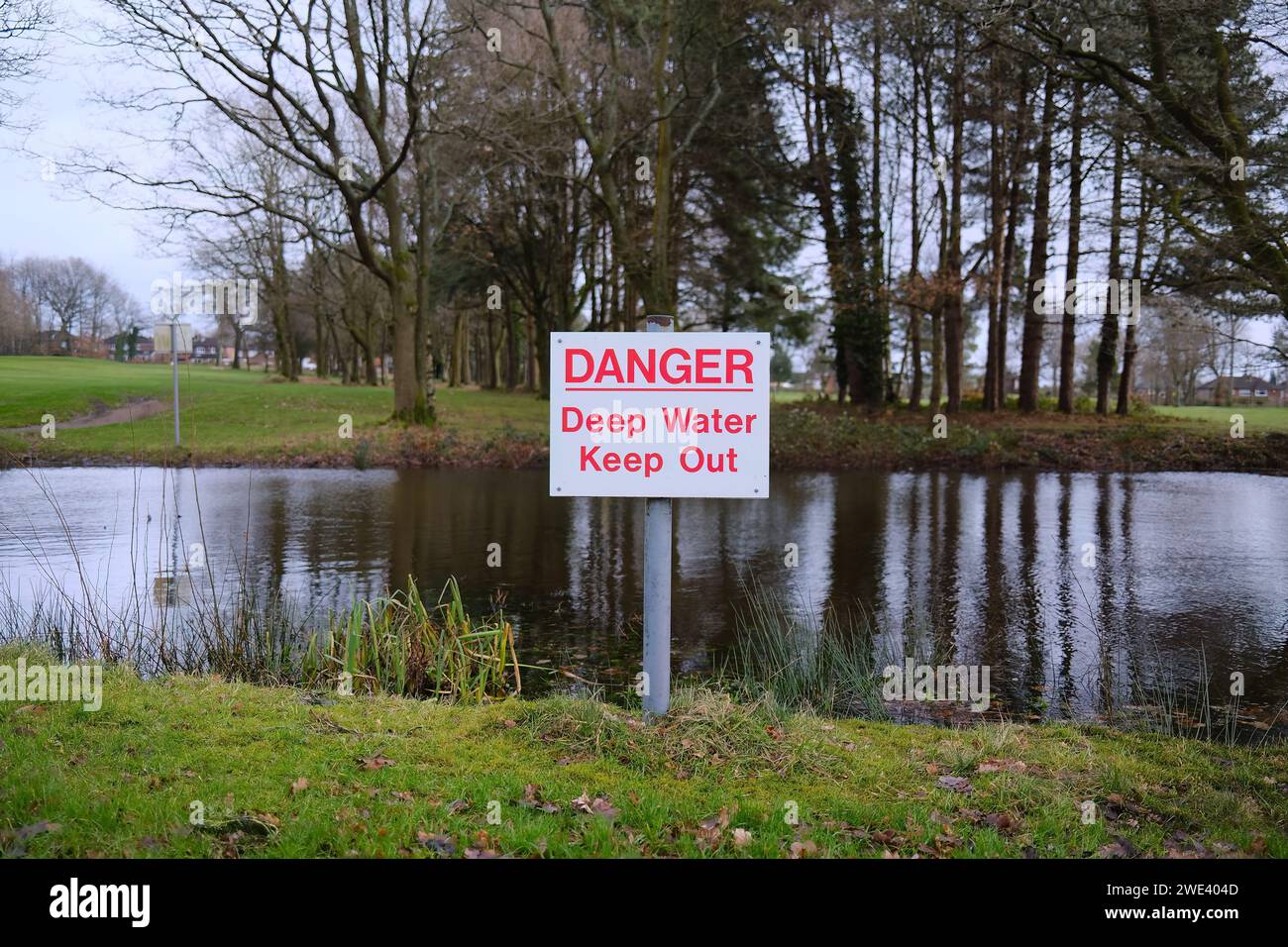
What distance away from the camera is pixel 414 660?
7344mm

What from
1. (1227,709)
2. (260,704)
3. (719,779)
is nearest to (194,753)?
(260,704)

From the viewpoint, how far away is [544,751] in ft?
17.5

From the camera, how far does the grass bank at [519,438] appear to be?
23.7 meters

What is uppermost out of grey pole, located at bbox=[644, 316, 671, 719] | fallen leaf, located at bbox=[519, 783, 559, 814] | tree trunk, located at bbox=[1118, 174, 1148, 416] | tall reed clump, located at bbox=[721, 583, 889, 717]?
tree trunk, located at bbox=[1118, 174, 1148, 416]

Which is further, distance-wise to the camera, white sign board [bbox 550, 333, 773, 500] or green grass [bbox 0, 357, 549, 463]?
green grass [bbox 0, 357, 549, 463]

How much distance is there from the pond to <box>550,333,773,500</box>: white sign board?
2419 millimetres

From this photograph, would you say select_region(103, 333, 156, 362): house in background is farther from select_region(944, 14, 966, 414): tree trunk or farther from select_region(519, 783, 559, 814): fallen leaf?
select_region(519, 783, 559, 814): fallen leaf

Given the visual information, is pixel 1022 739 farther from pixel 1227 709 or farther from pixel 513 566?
pixel 513 566

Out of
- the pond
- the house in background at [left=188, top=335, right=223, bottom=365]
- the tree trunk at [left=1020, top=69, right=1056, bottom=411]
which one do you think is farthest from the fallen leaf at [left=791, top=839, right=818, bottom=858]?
the house in background at [left=188, top=335, right=223, bottom=365]

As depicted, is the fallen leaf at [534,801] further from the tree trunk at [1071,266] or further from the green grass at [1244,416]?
the green grass at [1244,416]

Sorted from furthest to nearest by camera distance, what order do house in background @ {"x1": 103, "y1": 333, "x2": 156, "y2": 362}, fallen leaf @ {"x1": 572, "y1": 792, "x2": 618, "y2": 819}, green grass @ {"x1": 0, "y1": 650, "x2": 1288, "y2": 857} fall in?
house in background @ {"x1": 103, "y1": 333, "x2": 156, "y2": 362}, fallen leaf @ {"x1": 572, "y1": 792, "x2": 618, "y2": 819}, green grass @ {"x1": 0, "y1": 650, "x2": 1288, "y2": 857}

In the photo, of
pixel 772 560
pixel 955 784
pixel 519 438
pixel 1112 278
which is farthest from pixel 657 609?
pixel 1112 278

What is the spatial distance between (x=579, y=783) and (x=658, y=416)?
207 cm

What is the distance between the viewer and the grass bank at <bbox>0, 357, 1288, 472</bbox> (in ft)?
77.8
